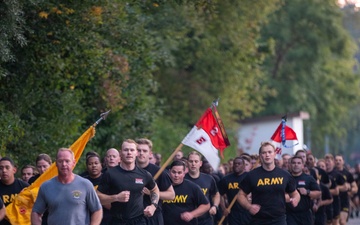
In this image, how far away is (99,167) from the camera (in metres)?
16.1

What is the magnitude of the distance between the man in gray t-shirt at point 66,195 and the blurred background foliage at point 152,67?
697cm

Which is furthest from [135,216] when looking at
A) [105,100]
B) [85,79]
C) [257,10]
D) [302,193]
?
[257,10]

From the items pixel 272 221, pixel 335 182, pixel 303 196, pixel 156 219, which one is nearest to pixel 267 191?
pixel 272 221

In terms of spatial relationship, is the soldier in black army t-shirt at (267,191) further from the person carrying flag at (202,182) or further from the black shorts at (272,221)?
the person carrying flag at (202,182)

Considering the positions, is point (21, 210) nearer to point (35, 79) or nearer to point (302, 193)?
point (302, 193)

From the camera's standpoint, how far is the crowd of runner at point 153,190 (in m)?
12.0

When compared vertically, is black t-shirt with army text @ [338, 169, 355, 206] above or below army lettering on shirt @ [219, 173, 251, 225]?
above

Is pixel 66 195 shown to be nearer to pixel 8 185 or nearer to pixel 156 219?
pixel 8 185

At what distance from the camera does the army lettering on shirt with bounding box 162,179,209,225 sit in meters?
16.8

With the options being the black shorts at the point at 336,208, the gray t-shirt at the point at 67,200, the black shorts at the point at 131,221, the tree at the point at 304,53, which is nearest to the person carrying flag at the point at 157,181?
the black shorts at the point at 131,221

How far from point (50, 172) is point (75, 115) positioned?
9.32m

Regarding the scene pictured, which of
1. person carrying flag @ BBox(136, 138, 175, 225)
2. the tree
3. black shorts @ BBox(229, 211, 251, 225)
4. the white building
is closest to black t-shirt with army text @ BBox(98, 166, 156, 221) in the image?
person carrying flag @ BBox(136, 138, 175, 225)

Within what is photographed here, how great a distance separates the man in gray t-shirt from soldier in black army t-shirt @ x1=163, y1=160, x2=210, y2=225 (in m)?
4.74

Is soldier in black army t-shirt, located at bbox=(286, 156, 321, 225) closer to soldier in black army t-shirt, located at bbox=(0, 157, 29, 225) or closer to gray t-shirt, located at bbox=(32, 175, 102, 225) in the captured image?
soldier in black army t-shirt, located at bbox=(0, 157, 29, 225)
